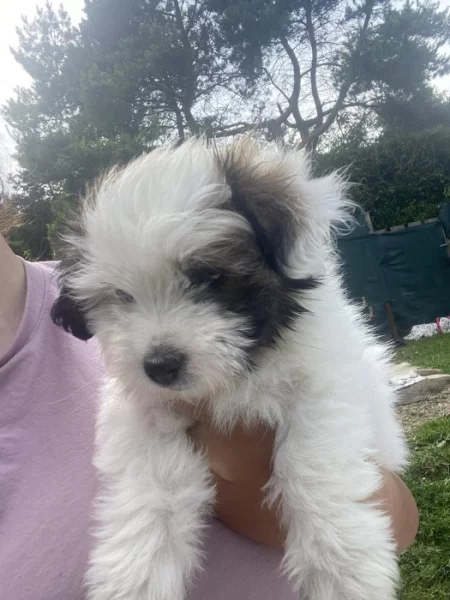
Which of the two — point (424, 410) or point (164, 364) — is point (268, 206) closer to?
point (164, 364)

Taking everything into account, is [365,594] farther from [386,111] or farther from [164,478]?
[386,111]

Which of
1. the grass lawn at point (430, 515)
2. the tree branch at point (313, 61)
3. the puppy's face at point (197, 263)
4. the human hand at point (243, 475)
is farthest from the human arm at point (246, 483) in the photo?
the tree branch at point (313, 61)

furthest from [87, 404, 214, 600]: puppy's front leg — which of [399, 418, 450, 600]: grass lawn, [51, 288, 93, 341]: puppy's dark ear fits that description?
[399, 418, 450, 600]: grass lawn

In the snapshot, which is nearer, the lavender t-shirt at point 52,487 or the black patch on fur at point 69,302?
the lavender t-shirt at point 52,487

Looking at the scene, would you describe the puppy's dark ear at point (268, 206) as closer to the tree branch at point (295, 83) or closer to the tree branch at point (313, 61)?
the tree branch at point (295, 83)

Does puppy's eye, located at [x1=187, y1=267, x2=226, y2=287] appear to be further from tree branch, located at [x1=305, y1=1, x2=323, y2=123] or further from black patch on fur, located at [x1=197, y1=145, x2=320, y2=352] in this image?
tree branch, located at [x1=305, y1=1, x2=323, y2=123]

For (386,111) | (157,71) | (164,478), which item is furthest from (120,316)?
(386,111)

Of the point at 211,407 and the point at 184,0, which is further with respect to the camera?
the point at 184,0
